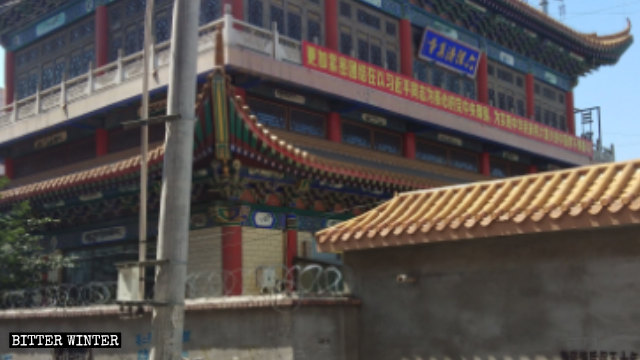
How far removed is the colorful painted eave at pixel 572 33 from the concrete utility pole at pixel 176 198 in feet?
63.6

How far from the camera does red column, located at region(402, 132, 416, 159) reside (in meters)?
22.9

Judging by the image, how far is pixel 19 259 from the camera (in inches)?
723

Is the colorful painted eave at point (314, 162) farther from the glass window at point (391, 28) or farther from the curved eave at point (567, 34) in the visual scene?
the curved eave at point (567, 34)

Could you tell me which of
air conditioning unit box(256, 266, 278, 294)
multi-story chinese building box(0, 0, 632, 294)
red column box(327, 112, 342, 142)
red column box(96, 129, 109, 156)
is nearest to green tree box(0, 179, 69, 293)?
multi-story chinese building box(0, 0, 632, 294)

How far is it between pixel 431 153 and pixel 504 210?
13.8 m

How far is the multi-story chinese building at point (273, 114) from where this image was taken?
54.8ft

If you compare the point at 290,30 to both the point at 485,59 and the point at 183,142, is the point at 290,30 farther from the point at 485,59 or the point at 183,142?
the point at 183,142

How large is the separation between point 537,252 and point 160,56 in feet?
36.0

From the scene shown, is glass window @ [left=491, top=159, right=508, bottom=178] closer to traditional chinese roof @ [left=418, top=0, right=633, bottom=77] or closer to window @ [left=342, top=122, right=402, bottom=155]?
traditional chinese roof @ [left=418, top=0, right=633, bottom=77]

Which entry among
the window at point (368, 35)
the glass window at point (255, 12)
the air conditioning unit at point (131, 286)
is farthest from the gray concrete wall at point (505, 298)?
the window at point (368, 35)

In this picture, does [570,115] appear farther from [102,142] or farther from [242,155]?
[242,155]

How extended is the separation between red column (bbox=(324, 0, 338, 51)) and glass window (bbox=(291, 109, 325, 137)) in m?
2.10

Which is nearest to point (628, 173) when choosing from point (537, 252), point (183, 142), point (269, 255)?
point (537, 252)

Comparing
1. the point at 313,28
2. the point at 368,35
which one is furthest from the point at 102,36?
the point at 368,35
